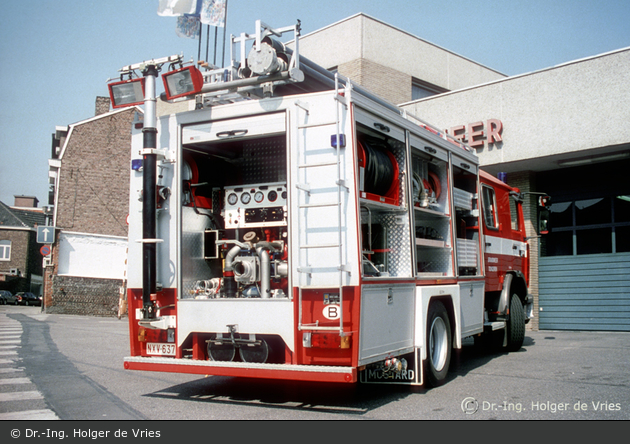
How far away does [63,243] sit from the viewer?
2927 centimetres

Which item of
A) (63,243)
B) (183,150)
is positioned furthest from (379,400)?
(63,243)

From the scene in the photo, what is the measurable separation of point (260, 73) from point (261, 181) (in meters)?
1.51

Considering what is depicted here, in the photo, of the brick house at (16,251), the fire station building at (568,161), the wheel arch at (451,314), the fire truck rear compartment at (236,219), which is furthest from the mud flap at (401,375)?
the brick house at (16,251)

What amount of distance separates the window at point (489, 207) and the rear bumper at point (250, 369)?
16.7 feet

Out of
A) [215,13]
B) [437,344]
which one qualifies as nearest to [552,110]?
[437,344]

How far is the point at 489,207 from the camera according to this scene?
1001 cm

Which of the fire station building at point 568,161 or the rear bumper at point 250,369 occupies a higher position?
the fire station building at point 568,161

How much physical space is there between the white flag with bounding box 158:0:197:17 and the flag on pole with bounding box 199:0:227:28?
169 millimetres

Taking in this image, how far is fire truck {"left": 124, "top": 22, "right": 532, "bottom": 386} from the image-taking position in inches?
227

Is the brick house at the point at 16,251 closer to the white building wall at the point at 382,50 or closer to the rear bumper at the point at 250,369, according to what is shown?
the white building wall at the point at 382,50

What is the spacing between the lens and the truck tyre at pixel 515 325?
10343 millimetres

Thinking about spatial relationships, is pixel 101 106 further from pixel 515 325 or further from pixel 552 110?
pixel 515 325

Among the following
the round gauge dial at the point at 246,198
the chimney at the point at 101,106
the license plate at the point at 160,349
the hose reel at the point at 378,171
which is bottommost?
the license plate at the point at 160,349
